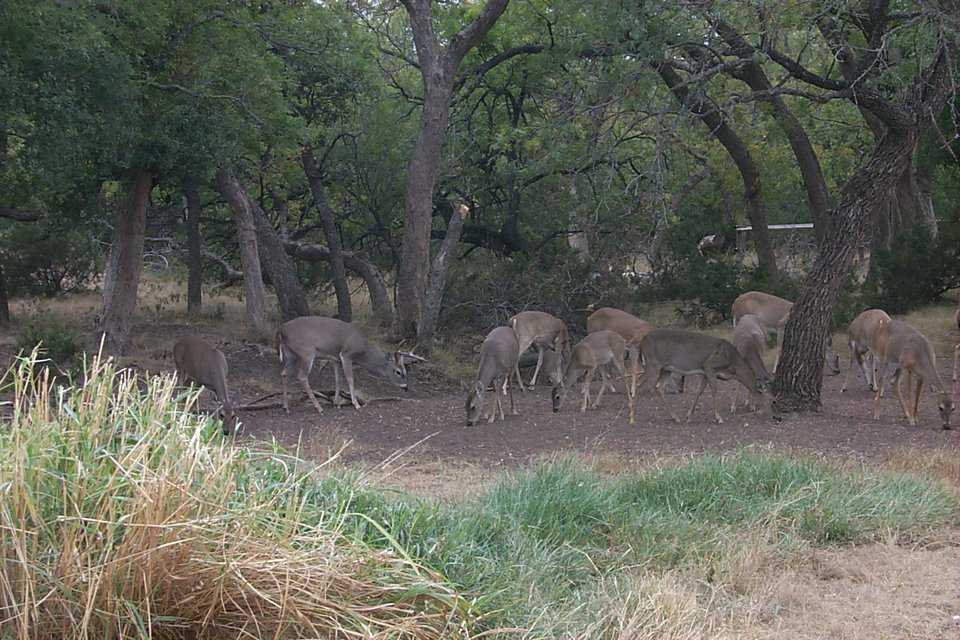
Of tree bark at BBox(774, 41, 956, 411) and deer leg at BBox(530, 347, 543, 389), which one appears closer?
tree bark at BBox(774, 41, 956, 411)

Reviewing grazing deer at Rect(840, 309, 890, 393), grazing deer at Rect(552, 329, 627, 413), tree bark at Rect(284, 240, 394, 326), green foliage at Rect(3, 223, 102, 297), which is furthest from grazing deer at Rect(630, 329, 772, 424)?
green foliage at Rect(3, 223, 102, 297)

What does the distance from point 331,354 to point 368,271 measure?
6871mm

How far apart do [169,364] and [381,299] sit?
22.6 feet

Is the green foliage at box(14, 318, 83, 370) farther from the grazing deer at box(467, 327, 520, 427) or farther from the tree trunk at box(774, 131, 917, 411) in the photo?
the tree trunk at box(774, 131, 917, 411)

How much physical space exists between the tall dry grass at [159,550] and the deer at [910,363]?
32.7ft

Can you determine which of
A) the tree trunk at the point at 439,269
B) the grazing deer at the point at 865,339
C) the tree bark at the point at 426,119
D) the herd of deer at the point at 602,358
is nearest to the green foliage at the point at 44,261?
the tree bark at the point at 426,119

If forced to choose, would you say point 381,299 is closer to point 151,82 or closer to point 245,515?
point 151,82

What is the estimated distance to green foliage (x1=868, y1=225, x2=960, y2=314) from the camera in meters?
20.9

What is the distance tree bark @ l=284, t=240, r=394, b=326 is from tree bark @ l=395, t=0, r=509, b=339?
4251mm

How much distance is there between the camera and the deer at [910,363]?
13.4 m

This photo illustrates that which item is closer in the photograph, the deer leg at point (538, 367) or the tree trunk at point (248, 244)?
the deer leg at point (538, 367)

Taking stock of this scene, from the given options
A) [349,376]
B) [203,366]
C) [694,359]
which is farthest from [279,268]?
[694,359]

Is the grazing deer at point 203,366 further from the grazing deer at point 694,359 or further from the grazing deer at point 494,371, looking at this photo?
the grazing deer at point 694,359

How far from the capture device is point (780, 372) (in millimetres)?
14023
